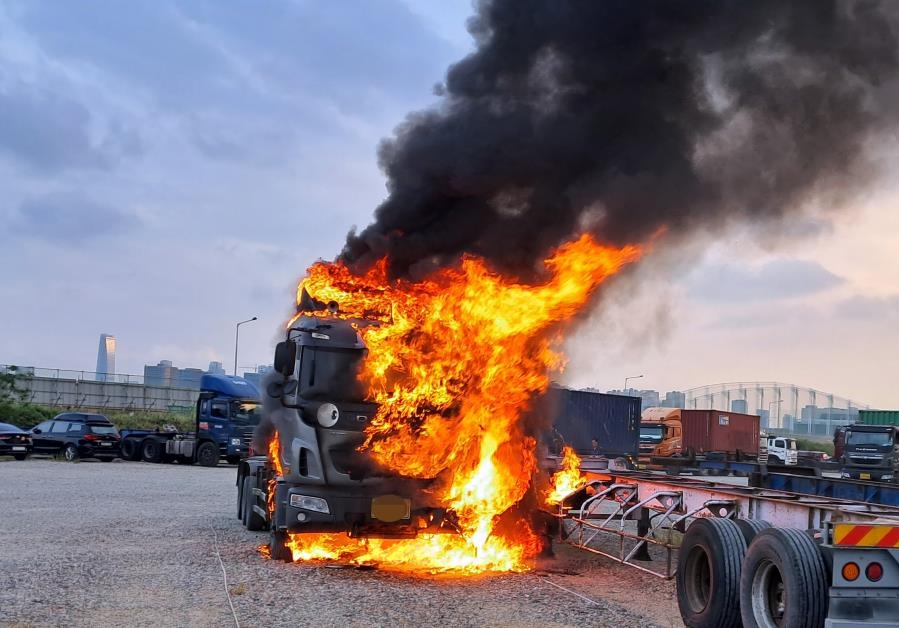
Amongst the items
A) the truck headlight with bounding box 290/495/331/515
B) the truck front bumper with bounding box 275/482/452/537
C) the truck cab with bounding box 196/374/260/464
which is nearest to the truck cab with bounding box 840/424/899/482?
the truck cab with bounding box 196/374/260/464

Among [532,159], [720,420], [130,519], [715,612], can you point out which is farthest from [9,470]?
[720,420]

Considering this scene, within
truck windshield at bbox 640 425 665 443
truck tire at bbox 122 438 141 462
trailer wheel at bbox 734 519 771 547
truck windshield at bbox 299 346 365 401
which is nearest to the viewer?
trailer wheel at bbox 734 519 771 547

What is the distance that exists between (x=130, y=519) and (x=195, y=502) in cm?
374

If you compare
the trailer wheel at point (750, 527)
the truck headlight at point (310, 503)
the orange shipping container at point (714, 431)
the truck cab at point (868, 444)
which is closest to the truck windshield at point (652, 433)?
the orange shipping container at point (714, 431)

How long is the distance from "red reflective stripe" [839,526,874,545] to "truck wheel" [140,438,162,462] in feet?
106

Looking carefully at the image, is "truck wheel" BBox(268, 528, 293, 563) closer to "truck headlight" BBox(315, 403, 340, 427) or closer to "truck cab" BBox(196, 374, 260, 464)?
"truck headlight" BBox(315, 403, 340, 427)

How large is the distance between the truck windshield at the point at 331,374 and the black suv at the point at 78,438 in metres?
27.4

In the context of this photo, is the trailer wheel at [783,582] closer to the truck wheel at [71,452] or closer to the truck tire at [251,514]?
the truck tire at [251,514]

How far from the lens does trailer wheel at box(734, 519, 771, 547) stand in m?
7.71

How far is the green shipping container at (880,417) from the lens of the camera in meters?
51.5

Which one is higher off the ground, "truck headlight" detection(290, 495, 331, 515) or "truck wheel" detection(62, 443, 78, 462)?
"truck headlight" detection(290, 495, 331, 515)

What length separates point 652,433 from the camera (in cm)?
4312

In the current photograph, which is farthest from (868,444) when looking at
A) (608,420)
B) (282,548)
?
(282,548)

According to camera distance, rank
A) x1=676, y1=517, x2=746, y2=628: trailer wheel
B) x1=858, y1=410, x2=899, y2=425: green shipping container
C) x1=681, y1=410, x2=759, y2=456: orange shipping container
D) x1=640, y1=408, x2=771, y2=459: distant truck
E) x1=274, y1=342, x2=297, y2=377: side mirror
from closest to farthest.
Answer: x1=676, y1=517, x2=746, y2=628: trailer wheel
x1=274, y1=342, x2=297, y2=377: side mirror
x1=640, y1=408, x2=771, y2=459: distant truck
x1=681, y1=410, x2=759, y2=456: orange shipping container
x1=858, y1=410, x2=899, y2=425: green shipping container
